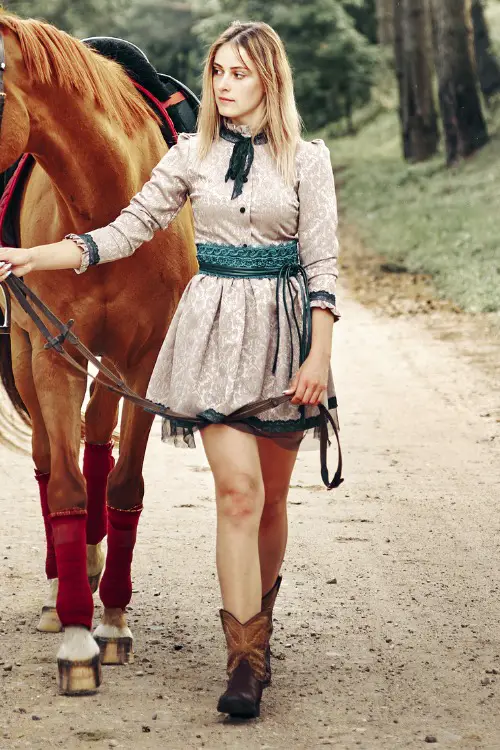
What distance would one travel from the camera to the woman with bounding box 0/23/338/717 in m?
3.97

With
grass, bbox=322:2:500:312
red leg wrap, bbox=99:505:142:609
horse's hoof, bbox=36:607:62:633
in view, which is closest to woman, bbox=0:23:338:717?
red leg wrap, bbox=99:505:142:609

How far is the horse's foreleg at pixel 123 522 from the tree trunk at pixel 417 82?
20.6 meters

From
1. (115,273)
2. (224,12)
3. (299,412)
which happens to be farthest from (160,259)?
(224,12)

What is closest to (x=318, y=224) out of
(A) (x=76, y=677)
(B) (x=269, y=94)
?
(B) (x=269, y=94)

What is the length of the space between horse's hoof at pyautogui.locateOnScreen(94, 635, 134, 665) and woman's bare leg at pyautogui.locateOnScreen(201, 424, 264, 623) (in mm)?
782

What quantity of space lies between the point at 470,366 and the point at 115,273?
6.83 meters

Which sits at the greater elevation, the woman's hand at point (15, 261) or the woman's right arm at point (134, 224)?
the woman's right arm at point (134, 224)

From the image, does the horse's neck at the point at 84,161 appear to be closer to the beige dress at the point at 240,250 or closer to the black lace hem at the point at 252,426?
the beige dress at the point at 240,250

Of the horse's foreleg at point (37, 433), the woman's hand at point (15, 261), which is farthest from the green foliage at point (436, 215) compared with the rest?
the woman's hand at point (15, 261)

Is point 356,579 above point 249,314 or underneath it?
underneath

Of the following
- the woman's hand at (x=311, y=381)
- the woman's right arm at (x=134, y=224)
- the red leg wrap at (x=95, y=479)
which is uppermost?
the woman's right arm at (x=134, y=224)

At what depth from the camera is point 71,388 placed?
4461 mm

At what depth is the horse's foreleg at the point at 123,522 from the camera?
185 inches

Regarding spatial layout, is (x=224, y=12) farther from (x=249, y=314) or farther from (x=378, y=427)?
(x=249, y=314)
